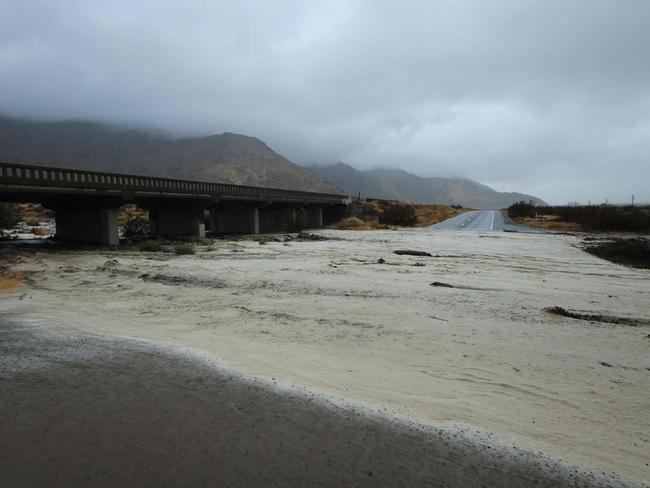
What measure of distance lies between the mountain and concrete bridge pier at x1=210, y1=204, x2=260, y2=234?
301 feet

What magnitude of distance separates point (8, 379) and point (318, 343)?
4630mm

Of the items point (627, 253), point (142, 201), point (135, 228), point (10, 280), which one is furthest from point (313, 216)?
point (10, 280)

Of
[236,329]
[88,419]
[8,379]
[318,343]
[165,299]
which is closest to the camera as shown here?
[88,419]

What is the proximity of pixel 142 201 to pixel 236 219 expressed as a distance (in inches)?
611

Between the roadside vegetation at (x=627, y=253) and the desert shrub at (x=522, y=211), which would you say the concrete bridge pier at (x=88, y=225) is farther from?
the desert shrub at (x=522, y=211)

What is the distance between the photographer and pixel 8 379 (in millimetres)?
5711

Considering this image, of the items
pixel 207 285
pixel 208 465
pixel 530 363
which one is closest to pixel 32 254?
pixel 207 285

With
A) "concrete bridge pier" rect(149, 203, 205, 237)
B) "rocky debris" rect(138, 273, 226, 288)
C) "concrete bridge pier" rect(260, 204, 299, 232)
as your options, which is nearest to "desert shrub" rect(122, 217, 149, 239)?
"concrete bridge pier" rect(149, 203, 205, 237)

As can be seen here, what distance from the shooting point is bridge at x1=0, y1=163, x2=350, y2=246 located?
23234 mm

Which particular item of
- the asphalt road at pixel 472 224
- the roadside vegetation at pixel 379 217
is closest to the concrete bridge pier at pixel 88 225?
the roadside vegetation at pixel 379 217

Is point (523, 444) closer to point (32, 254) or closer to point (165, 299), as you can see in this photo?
point (165, 299)

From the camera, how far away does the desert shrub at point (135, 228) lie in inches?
1484

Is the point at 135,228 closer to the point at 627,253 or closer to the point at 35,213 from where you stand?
the point at 627,253

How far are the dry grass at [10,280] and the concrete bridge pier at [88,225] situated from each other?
510 inches
